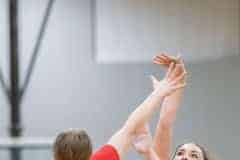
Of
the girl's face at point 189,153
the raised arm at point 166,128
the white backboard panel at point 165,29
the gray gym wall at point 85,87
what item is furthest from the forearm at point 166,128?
the gray gym wall at point 85,87

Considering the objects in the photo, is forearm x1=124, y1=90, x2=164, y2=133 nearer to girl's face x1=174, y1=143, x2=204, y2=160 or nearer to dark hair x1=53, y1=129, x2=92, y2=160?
dark hair x1=53, y1=129, x2=92, y2=160

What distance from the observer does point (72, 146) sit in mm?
1589

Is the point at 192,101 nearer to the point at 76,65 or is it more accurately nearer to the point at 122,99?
the point at 122,99

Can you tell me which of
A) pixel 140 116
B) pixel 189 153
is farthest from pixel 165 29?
pixel 140 116

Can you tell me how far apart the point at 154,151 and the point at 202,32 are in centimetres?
483

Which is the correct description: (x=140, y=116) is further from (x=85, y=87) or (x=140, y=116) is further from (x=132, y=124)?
(x=85, y=87)

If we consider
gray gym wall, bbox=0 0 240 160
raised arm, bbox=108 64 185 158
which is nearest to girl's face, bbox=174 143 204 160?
raised arm, bbox=108 64 185 158

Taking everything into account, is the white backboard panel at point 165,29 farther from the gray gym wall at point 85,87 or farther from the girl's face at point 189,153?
the girl's face at point 189,153

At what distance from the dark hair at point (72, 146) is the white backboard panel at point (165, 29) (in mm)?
5240

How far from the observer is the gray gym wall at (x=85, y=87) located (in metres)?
6.94

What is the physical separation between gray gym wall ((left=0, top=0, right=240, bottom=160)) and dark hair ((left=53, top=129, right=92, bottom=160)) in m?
5.33

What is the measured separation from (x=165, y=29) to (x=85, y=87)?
4.04 ft

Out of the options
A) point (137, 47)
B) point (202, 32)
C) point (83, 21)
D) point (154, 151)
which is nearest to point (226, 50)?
point (202, 32)

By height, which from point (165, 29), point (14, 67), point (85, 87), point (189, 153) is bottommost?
point (85, 87)
